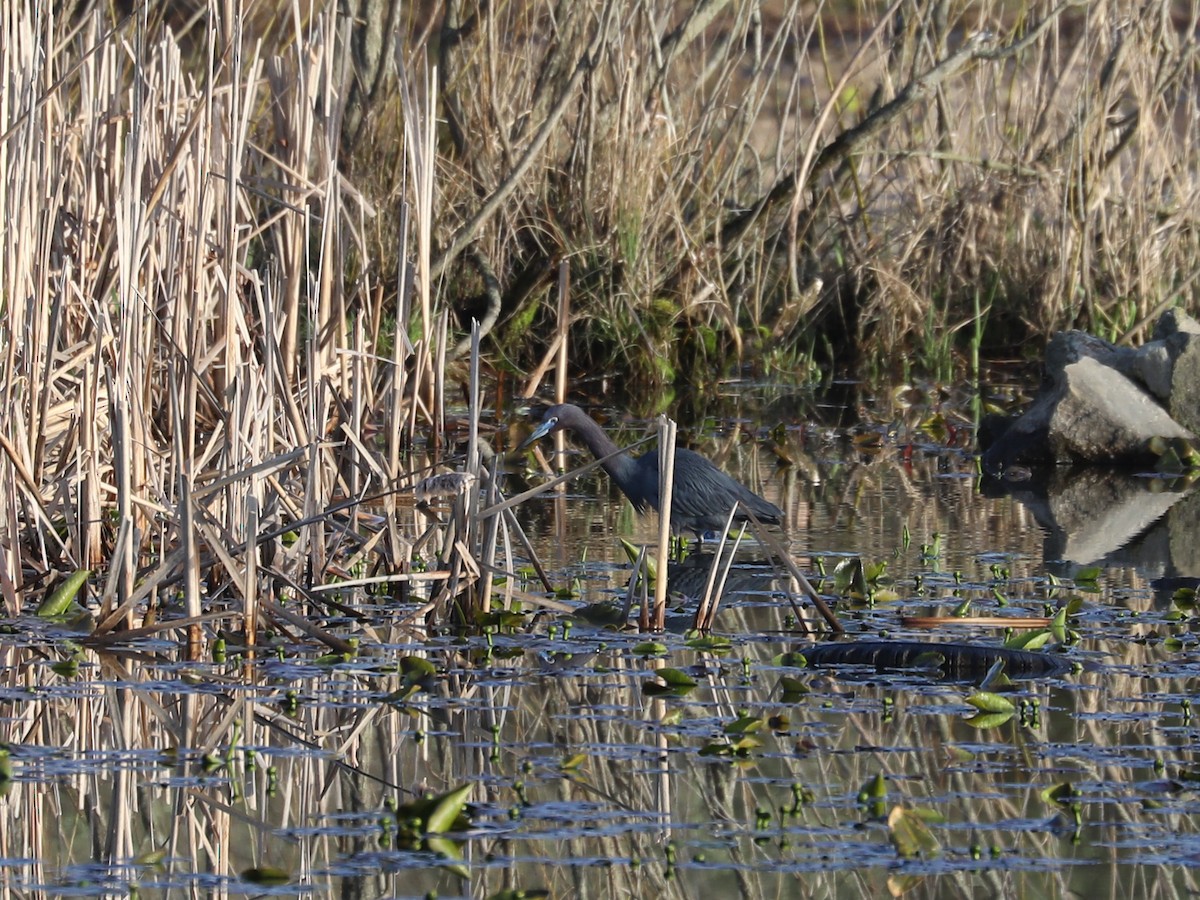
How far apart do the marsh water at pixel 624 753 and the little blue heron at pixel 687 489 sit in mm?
895

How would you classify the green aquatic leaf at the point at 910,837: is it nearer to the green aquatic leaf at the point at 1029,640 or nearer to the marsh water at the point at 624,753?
the marsh water at the point at 624,753

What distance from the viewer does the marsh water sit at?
3207 millimetres

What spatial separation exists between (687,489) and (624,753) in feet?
10.7

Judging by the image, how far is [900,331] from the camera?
1181 centimetres

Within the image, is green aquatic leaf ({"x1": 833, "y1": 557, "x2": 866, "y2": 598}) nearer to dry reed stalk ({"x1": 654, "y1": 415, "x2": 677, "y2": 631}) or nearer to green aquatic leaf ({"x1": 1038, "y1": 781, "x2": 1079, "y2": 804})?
dry reed stalk ({"x1": 654, "y1": 415, "x2": 677, "y2": 631})

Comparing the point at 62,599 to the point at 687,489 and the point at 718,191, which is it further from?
the point at 718,191

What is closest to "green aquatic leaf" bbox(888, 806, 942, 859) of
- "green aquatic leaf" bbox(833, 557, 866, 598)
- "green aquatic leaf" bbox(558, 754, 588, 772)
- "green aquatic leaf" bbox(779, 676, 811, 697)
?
"green aquatic leaf" bbox(558, 754, 588, 772)

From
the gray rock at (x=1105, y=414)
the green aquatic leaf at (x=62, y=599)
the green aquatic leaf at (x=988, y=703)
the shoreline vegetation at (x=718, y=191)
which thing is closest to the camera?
the green aquatic leaf at (x=988, y=703)

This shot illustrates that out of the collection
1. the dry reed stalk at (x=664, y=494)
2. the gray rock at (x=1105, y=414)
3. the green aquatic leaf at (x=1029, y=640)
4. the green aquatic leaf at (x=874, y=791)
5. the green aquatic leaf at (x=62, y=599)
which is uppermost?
the gray rock at (x=1105, y=414)

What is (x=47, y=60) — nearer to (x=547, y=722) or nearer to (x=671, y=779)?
(x=547, y=722)

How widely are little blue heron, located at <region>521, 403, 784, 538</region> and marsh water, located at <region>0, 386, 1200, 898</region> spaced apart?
2.94 feet

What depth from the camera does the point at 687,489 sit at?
7.09m

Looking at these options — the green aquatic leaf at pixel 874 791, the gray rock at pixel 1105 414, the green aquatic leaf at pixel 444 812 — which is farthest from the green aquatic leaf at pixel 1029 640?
the gray rock at pixel 1105 414

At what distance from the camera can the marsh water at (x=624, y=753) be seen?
126 inches
